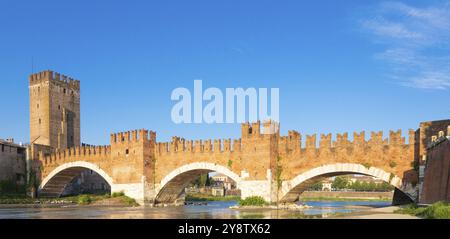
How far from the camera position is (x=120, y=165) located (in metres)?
35.6

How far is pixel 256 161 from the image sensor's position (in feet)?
95.3

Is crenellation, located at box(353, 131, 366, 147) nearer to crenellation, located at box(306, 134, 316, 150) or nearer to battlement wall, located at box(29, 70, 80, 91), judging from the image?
crenellation, located at box(306, 134, 316, 150)

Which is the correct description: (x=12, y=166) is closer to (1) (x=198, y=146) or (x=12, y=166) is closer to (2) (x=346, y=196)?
(1) (x=198, y=146)

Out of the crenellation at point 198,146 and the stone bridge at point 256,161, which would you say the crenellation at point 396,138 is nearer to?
the stone bridge at point 256,161

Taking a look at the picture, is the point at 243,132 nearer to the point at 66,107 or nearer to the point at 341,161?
the point at 341,161

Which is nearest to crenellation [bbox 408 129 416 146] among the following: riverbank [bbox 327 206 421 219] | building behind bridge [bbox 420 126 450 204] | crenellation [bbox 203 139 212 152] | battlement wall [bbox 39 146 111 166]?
building behind bridge [bbox 420 126 450 204]

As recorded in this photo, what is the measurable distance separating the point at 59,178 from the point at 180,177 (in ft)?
47.0

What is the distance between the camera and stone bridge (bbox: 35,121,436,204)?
25.6 meters

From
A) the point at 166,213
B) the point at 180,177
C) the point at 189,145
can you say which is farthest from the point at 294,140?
the point at 180,177

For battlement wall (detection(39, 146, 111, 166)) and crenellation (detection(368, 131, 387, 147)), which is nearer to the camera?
crenellation (detection(368, 131, 387, 147))

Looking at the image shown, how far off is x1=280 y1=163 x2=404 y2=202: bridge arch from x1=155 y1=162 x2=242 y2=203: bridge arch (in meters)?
2.99

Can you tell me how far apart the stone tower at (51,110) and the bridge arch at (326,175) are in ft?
89.1

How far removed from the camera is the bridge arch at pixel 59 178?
40287mm
